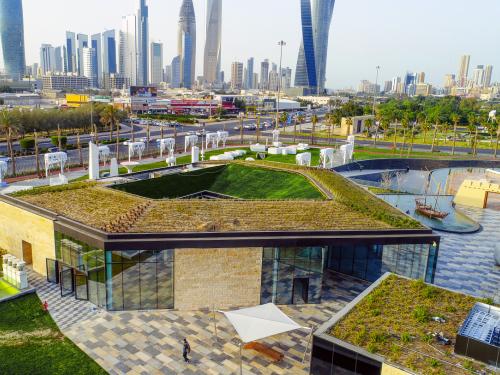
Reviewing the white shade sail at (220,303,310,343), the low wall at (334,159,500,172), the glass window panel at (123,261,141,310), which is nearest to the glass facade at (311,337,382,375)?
the white shade sail at (220,303,310,343)

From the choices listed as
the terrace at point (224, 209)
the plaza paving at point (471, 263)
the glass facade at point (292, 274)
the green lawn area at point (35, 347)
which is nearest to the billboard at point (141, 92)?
the terrace at point (224, 209)

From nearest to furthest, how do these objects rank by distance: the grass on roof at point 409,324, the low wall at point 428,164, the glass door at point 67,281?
the grass on roof at point 409,324, the glass door at point 67,281, the low wall at point 428,164

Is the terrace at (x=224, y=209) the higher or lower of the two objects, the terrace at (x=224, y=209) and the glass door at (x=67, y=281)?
the higher

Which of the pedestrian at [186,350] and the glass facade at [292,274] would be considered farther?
the glass facade at [292,274]

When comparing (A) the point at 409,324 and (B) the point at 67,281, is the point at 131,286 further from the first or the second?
(A) the point at 409,324

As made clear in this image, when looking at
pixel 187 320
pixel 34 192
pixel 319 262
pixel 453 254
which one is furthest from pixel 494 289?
pixel 34 192

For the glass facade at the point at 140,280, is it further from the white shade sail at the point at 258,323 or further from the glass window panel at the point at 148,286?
the white shade sail at the point at 258,323

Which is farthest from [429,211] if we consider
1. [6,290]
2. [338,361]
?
[6,290]
